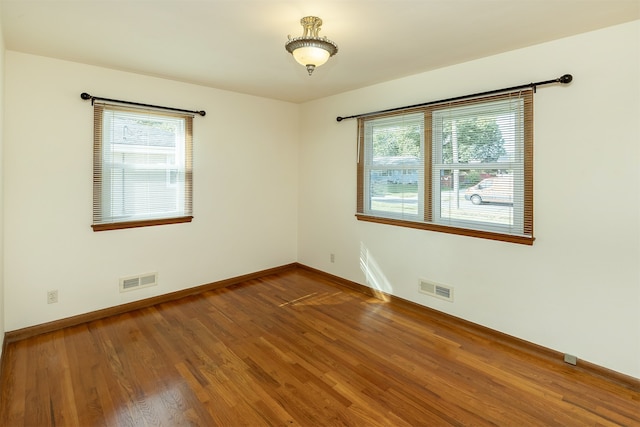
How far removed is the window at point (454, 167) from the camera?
2.83 metres

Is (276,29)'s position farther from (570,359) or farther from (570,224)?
(570,359)

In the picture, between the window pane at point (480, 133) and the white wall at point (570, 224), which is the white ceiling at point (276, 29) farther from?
the window pane at point (480, 133)

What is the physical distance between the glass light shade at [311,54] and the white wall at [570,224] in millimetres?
1668

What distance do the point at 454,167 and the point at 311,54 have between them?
184 cm

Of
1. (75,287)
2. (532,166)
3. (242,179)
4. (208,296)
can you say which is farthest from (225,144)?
(532,166)

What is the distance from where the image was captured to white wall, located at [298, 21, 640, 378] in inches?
92.1

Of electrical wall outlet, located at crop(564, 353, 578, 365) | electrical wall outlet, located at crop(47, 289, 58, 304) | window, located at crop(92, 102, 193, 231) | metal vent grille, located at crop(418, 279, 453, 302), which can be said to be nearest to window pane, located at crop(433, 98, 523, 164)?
metal vent grille, located at crop(418, 279, 453, 302)

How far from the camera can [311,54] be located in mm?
2111

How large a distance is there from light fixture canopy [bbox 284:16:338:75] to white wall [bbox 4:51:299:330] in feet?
7.19

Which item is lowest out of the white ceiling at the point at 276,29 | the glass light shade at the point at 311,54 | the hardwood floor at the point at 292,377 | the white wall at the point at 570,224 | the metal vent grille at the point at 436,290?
the hardwood floor at the point at 292,377

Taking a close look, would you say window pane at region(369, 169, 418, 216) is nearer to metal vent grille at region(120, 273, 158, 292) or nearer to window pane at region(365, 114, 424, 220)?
window pane at region(365, 114, 424, 220)

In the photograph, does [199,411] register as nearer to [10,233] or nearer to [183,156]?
[10,233]

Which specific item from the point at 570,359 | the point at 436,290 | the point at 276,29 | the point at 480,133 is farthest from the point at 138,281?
the point at 570,359

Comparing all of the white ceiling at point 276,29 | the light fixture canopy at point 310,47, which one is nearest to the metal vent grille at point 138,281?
the white ceiling at point 276,29
